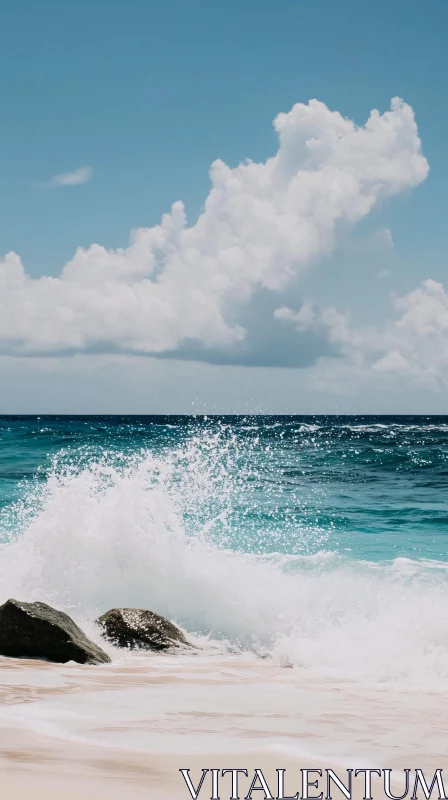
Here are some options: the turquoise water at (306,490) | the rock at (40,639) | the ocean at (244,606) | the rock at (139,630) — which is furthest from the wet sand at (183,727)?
the turquoise water at (306,490)

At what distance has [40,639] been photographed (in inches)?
268

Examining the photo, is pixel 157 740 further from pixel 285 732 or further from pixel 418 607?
pixel 418 607

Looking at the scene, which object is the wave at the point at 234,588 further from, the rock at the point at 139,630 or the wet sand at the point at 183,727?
the wet sand at the point at 183,727

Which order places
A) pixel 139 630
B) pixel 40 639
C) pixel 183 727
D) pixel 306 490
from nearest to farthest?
pixel 183 727
pixel 40 639
pixel 139 630
pixel 306 490

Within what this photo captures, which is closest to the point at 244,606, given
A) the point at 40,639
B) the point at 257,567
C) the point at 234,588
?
the point at 234,588

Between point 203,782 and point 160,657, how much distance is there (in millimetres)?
3679

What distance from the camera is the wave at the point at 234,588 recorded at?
7.59 meters

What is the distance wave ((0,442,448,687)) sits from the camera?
7.59m

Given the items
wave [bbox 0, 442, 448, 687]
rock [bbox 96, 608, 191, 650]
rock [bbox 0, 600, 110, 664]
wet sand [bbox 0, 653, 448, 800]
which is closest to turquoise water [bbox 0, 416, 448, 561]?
wave [bbox 0, 442, 448, 687]

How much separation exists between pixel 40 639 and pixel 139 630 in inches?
49.8

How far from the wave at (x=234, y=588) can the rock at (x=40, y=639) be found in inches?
79.8

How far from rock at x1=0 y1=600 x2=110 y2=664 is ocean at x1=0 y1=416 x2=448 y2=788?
0.24 meters

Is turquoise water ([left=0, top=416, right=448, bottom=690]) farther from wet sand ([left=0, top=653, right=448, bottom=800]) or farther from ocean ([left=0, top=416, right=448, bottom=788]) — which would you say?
wet sand ([left=0, top=653, right=448, bottom=800])

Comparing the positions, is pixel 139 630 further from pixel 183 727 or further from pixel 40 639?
pixel 183 727
